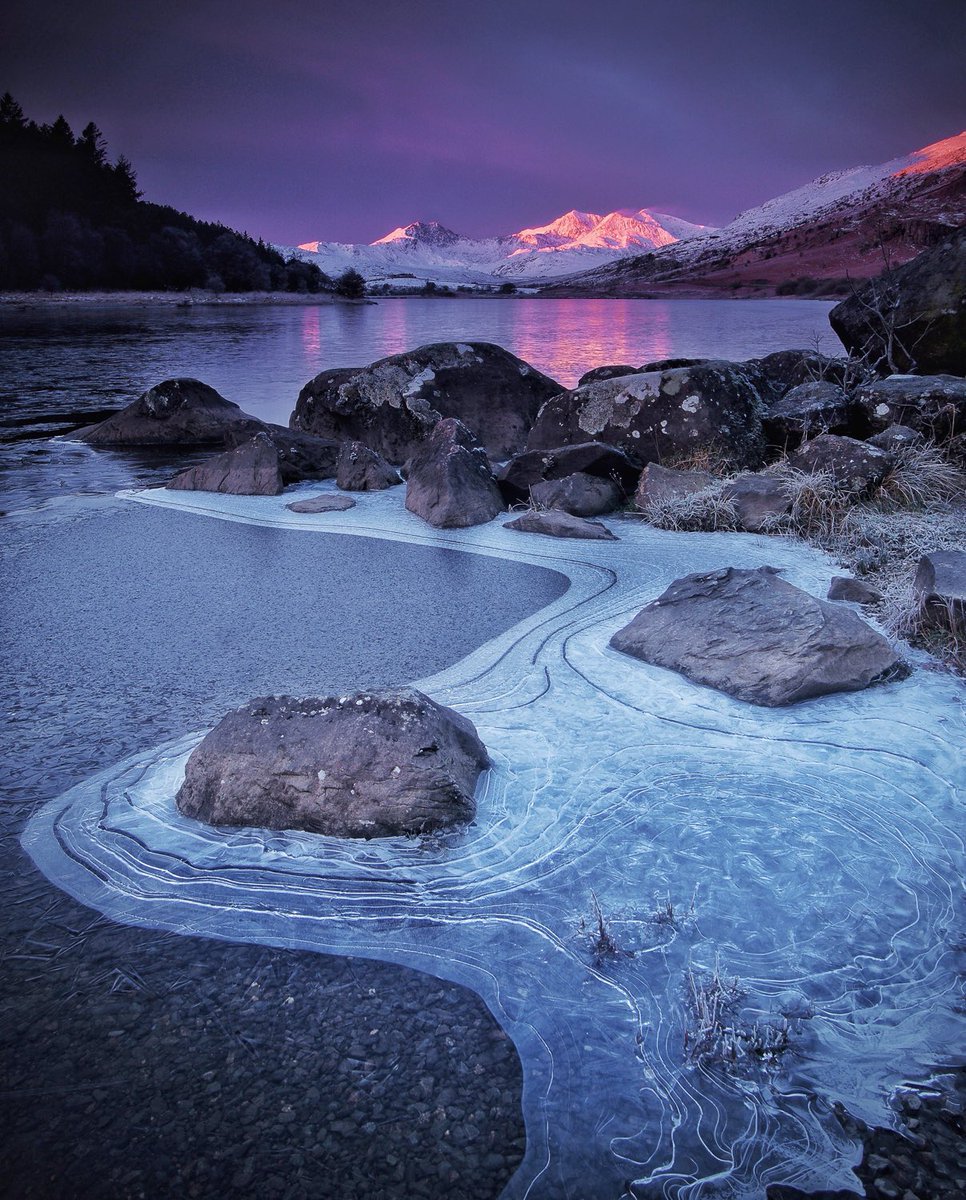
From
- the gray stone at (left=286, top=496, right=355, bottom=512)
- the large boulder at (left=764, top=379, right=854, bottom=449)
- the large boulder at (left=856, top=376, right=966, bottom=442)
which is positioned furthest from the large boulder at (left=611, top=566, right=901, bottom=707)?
the large boulder at (left=856, top=376, right=966, bottom=442)

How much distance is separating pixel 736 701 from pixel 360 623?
80.8 inches

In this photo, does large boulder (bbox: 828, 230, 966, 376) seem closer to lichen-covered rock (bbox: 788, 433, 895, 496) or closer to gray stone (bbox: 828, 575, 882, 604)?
lichen-covered rock (bbox: 788, 433, 895, 496)

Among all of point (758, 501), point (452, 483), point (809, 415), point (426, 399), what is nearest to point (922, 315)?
point (809, 415)

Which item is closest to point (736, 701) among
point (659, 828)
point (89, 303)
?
point (659, 828)

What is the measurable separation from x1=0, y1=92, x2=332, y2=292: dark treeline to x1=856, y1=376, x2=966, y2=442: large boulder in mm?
67028

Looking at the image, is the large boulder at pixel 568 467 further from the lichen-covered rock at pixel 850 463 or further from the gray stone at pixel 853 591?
the gray stone at pixel 853 591

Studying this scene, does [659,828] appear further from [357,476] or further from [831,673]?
[357,476]

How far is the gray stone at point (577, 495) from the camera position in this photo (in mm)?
6617

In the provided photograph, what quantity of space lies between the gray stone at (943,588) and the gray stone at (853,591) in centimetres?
26

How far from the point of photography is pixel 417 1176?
1.41 metres

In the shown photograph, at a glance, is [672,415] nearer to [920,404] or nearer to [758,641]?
[920,404]

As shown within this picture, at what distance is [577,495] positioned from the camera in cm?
664

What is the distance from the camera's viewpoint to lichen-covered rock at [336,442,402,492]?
310 inches

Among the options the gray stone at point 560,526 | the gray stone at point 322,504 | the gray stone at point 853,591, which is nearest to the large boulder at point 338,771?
the gray stone at point 853,591
